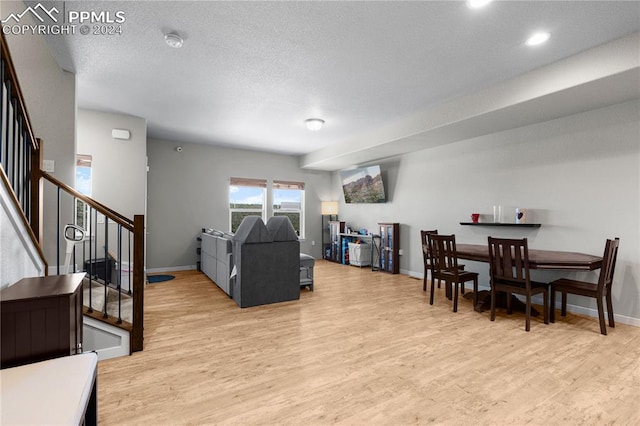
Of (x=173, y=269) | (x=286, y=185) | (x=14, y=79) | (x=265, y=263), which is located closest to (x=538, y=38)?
(x=265, y=263)

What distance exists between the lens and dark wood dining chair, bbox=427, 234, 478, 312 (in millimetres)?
3897

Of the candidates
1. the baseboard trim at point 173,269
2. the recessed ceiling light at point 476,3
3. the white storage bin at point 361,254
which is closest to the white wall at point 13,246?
the recessed ceiling light at point 476,3

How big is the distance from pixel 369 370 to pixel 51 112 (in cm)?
411

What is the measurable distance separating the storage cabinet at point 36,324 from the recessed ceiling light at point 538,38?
3.84 metres

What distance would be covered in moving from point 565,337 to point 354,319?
2.06m

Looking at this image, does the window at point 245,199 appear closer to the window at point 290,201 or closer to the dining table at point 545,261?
the window at point 290,201

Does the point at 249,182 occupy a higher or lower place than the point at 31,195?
higher

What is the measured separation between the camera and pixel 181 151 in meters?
6.71

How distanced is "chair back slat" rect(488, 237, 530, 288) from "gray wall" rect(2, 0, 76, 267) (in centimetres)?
481

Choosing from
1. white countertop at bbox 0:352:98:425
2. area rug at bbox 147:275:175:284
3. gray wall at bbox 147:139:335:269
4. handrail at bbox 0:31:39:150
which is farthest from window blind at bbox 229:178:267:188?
white countertop at bbox 0:352:98:425

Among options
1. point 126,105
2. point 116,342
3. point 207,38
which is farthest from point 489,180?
point 126,105

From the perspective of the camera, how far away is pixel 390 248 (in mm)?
6465

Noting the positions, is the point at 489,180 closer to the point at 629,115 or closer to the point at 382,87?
the point at 629,115

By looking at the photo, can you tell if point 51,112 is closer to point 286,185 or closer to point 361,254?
point 286,185
